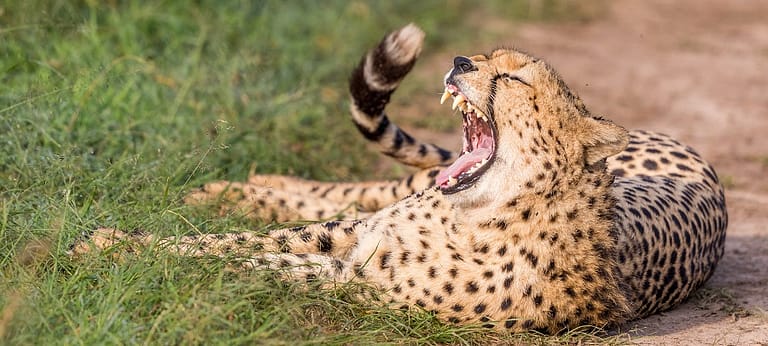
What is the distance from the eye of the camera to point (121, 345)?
2.68 meters

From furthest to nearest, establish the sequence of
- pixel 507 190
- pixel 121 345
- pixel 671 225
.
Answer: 1. pixel 671 225
2. pixel 507 190
3. pixel 121 345

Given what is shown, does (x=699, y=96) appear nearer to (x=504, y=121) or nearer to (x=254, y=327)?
(x=504, y=121)

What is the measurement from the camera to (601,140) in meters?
3.17

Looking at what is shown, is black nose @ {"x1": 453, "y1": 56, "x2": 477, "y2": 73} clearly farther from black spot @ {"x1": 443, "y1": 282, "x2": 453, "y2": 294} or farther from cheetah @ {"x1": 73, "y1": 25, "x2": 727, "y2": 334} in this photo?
black spot @ {"x1": 443, "y1": 282, "x2": 453, "y2": 294}

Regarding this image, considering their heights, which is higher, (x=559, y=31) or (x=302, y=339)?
(x=559, y=31)

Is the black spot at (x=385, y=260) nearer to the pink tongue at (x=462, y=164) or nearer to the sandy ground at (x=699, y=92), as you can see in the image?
the pink tongue at (x=462, y=164)

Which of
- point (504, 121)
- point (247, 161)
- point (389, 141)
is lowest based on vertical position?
point (247, 161)

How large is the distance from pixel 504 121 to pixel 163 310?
1.09 m

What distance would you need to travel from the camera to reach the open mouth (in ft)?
10.6

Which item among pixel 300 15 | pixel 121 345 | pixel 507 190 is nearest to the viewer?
pixel 121 345

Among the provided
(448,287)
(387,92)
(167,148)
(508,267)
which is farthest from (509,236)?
(167,148)

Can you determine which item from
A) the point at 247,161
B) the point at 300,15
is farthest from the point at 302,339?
the point at 300,15

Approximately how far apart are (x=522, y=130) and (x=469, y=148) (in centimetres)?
29

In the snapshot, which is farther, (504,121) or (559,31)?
(559,31)
